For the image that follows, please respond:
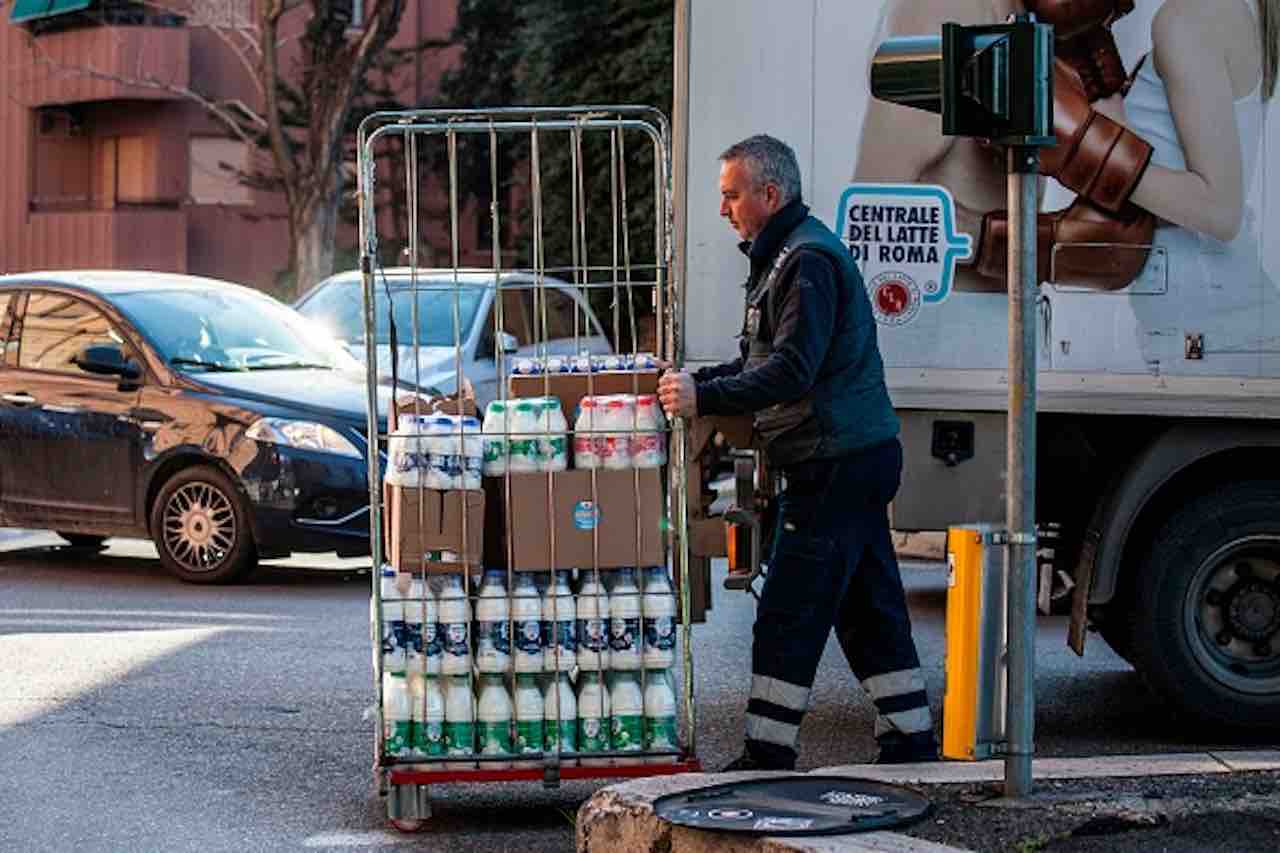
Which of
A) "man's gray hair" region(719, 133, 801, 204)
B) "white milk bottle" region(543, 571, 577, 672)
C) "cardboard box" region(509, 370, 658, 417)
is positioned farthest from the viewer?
"man's gray hair" region(719, 133, 801, 204)

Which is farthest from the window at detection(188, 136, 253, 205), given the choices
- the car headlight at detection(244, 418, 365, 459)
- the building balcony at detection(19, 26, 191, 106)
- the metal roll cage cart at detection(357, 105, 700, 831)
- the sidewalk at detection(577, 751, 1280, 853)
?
the sidewalk at detection(577, 751, 1280, 853)

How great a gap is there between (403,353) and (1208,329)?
7.28m

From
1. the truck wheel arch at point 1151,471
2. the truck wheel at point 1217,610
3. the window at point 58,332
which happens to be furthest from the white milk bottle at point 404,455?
the window at point 58,332

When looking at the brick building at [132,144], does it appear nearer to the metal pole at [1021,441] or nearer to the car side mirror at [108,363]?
the car side mirror at [108,363]

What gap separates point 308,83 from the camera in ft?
122

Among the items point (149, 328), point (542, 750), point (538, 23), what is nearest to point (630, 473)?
point (542, 750)

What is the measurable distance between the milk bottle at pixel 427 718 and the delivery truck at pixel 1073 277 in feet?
6.56

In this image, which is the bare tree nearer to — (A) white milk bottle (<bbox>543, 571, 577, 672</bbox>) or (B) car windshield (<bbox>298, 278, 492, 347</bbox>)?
(B) car windshield (<bbox>298, 278, 492, 347</bbox>)

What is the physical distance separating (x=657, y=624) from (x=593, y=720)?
35cm

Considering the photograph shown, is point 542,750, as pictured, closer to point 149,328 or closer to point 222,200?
point 149,328

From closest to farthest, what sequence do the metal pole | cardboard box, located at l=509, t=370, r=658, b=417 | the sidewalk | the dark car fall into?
the sidewalk, the metal pole, cardboard box, located at l=509, t=370, r=658, b=417, the dark car

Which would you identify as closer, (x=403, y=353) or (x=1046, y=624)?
(x=1046, y=624)

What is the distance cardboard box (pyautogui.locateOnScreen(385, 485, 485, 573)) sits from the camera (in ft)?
24.2

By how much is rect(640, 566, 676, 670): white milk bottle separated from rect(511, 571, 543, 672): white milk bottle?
0.32 meters
